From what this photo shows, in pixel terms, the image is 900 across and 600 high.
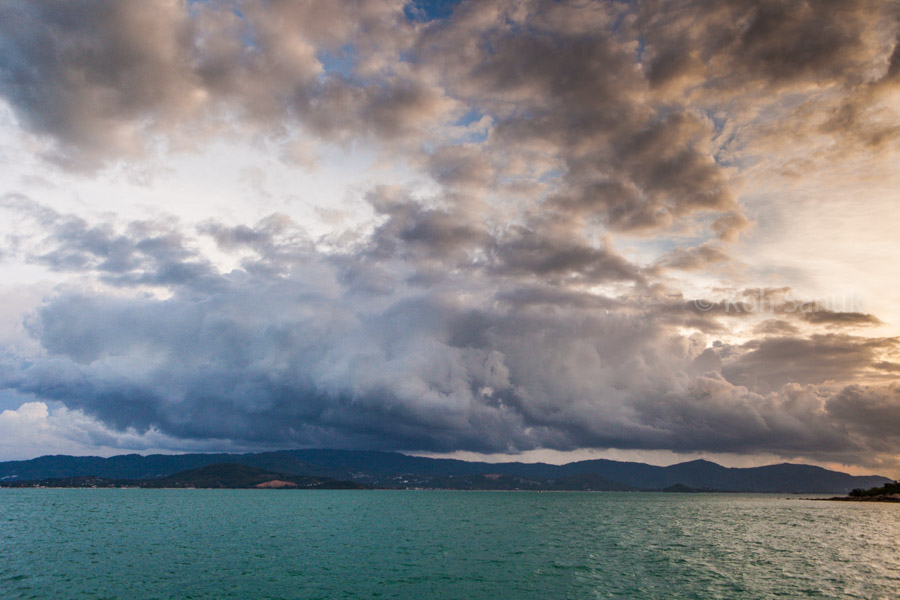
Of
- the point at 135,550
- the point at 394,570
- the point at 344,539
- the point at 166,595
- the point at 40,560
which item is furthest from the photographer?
the point at 344,539

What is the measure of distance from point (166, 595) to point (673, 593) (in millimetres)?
53662

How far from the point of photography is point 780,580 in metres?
63.9

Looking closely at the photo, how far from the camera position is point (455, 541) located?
3952 inches

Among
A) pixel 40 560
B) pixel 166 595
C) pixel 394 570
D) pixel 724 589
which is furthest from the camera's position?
pixel 40 560

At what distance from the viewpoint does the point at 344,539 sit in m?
103

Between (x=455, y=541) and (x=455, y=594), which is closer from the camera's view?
(x=455, y=594)

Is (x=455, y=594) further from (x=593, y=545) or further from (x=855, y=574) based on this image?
(x=855, y=574)

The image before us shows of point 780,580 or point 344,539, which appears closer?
point 780,580

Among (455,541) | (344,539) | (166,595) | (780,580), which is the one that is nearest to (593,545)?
(455,541)

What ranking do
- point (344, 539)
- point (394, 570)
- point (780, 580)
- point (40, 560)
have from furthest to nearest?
point (344, 539)
point (40, 560)
point (394, 570)
point (780, 580)

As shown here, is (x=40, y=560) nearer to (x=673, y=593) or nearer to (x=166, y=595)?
(x=166, y=595)

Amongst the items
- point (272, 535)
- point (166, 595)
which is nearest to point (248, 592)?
point (166, 595)

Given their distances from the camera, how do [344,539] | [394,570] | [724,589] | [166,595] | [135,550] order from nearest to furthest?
[166,595], [724,589], [394,570], [135,550], [344,539]

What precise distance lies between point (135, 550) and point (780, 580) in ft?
313
